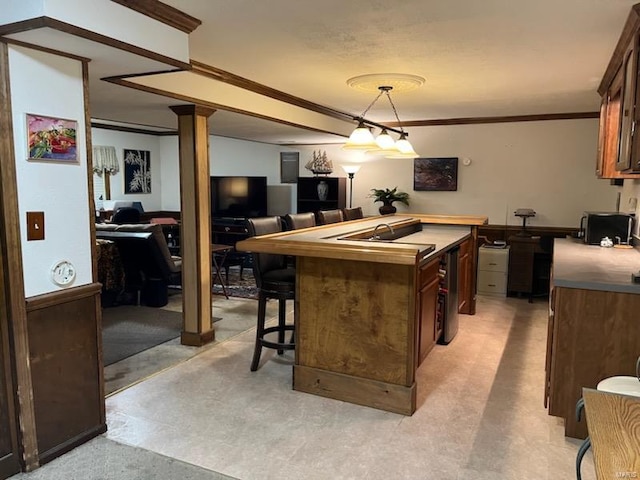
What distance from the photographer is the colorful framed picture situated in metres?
2.19

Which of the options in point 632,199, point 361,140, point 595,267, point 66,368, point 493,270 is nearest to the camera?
point 66,368

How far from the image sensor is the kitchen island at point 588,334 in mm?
2443

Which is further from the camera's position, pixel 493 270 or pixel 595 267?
pixel 493 270

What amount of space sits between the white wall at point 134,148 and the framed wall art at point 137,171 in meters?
0.06

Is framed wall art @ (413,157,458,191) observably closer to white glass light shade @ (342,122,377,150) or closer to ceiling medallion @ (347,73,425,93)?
ceiling medallion @ (347,73,425,93)

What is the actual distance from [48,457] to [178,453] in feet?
2.02

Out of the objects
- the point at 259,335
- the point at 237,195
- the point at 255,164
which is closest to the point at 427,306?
the point at 259,335

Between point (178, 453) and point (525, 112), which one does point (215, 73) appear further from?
point (525, 112)

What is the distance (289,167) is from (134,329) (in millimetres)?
4147

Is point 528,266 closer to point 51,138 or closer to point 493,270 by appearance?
point 493,270

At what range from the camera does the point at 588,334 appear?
2531 millimetres

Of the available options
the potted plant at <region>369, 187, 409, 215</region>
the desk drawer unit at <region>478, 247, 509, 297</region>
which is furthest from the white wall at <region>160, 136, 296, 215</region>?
the desk drawer unit at <region>478, 247, 509, 297</region>

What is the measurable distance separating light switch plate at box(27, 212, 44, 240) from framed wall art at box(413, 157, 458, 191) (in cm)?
527

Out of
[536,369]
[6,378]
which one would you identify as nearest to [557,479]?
[536,369]
